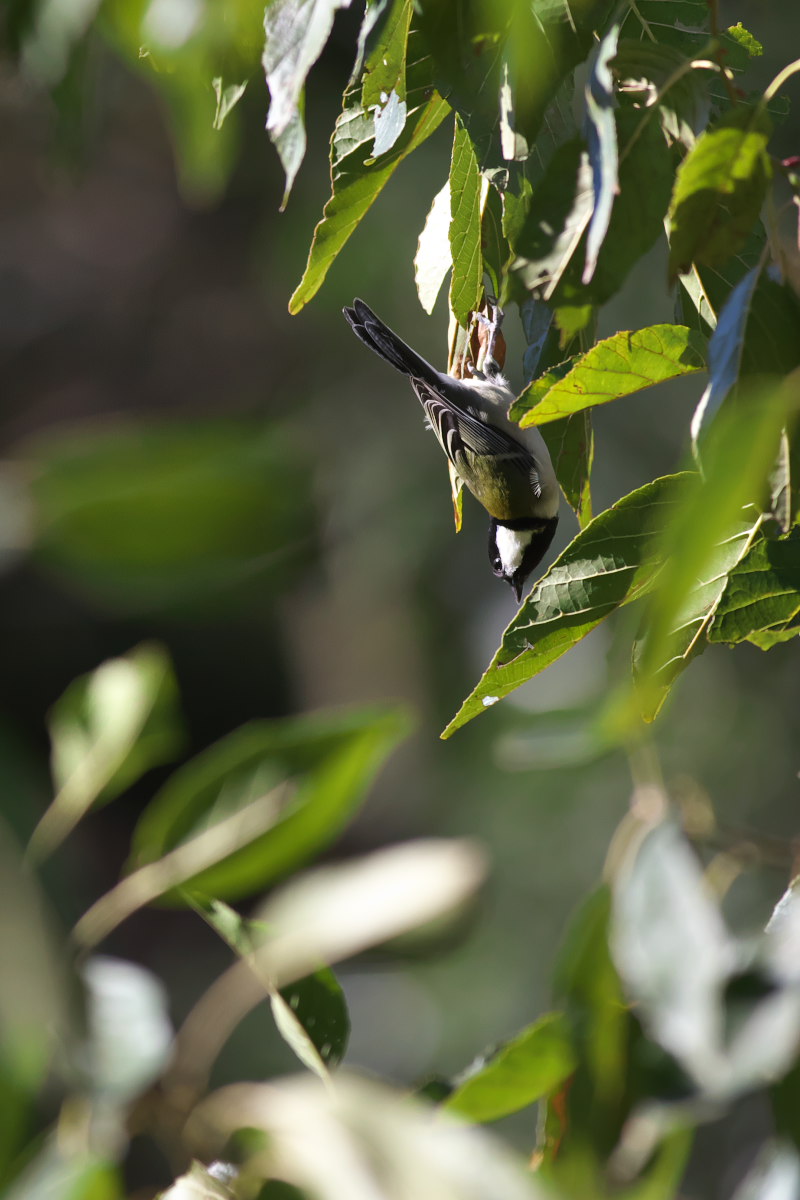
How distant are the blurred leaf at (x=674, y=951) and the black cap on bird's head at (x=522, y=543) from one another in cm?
103

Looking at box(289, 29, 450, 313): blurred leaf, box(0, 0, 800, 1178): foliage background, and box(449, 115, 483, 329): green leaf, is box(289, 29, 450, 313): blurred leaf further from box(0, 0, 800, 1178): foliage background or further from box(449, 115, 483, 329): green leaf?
box(0, 0, 800, 1178): foliage background

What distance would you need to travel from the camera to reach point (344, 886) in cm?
57

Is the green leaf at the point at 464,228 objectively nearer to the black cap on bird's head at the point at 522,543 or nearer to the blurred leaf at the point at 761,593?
the blurred leaf at the point at 761,593

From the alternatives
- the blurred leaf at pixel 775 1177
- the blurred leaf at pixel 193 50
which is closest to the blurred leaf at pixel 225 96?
the blurred leaf at pixel 193 50

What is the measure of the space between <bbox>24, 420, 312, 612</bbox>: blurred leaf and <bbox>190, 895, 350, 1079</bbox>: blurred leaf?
0.26 metres

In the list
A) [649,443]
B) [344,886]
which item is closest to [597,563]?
[344,886]

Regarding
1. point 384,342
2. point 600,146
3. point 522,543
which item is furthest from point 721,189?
point 522,543

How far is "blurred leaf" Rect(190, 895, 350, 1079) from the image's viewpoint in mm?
553

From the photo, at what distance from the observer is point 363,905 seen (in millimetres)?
544

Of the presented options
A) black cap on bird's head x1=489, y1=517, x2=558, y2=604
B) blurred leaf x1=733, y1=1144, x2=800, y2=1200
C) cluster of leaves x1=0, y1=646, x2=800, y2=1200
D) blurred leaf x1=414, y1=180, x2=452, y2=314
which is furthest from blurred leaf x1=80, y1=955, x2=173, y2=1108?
black cap on bird's head x1=489, y1=517, x2=558, y2=604

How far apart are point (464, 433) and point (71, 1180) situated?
1079 millimetres

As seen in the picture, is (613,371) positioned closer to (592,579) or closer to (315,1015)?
(592,579)

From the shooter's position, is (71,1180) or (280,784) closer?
(71,1180)

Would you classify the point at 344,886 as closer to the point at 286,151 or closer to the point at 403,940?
the point at 403,940
